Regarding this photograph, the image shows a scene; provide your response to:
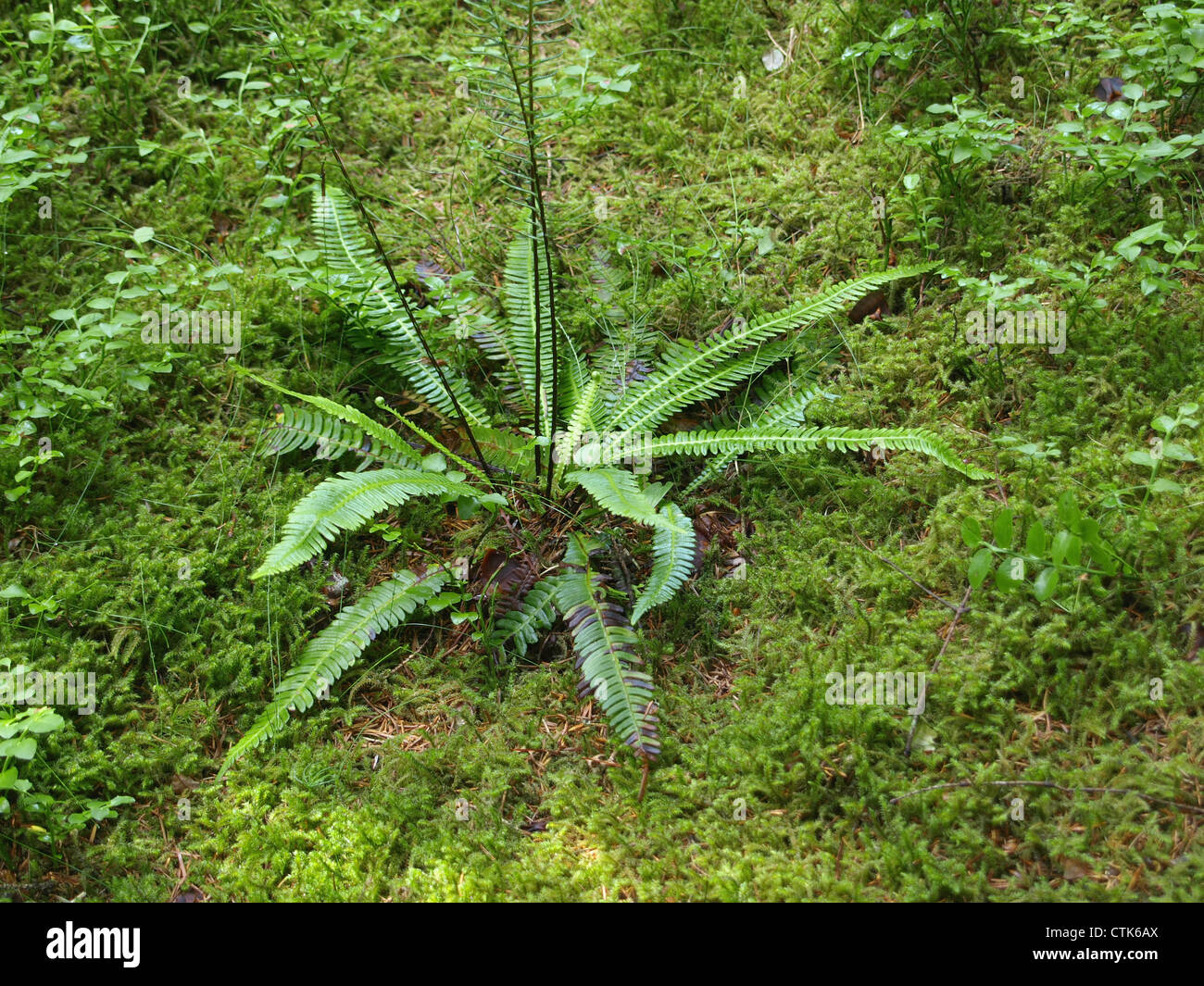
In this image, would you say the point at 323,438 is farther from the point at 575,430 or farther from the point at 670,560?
the point at 670,560

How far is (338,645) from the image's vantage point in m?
3.30

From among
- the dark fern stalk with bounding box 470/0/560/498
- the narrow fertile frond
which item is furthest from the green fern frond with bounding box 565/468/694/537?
the narrow fertile frond

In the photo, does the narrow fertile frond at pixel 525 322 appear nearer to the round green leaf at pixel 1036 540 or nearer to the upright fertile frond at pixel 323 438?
the upright fertile frond at pixel 323 438

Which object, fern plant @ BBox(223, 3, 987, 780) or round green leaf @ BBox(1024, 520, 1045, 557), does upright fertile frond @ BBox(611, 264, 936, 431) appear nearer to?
fern plant @ BBox(223, 3, 987, 780)

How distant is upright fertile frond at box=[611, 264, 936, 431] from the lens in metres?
3.79

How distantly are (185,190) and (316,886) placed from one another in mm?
3812

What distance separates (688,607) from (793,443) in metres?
0.78

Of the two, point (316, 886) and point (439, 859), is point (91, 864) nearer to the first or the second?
point (316, 886)

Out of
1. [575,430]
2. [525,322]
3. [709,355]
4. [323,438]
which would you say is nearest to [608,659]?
[575,430]

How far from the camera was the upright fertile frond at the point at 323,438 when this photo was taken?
3754mm

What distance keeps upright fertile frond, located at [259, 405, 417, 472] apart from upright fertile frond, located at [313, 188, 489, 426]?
1.09 feet

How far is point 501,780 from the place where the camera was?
3088 millimetres

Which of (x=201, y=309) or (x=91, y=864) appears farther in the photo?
(x=201, y=309)

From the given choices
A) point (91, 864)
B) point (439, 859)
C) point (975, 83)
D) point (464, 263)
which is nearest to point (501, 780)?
point (439, 859)
